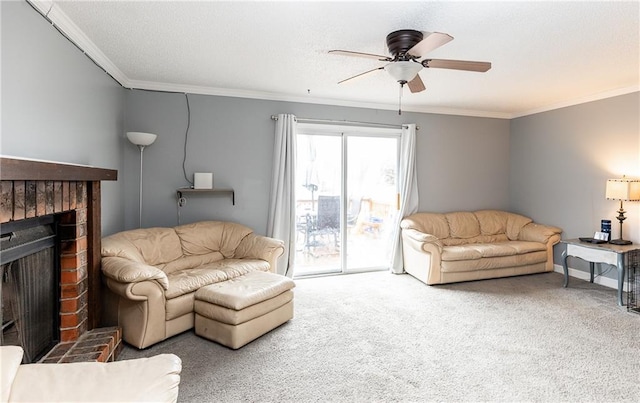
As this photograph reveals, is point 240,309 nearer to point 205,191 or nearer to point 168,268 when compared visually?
point 168,268

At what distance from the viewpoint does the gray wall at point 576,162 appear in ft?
13.5

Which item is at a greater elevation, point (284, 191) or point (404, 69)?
point (404, 69)

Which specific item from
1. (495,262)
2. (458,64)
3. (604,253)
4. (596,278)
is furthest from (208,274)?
(596,278)

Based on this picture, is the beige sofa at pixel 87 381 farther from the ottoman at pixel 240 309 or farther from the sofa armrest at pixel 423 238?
the sofa armrest at pixel 423 238

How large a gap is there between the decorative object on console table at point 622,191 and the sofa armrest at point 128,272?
4882 mm

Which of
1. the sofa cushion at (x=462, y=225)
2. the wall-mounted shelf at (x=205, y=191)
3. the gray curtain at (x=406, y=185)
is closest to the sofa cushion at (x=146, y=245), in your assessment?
the wall-mounted shelf at (x=205, y=191)

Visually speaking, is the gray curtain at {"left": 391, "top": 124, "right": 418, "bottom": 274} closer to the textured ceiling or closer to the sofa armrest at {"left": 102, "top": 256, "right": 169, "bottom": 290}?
the textured ceiling

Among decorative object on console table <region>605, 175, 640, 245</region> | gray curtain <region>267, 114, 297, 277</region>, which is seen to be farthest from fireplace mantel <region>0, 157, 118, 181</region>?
decorative object on console table <region>605, 175, 640, 245</region>

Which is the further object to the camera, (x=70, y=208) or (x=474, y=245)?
(x=474, y=245)

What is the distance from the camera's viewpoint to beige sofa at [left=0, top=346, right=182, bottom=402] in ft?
3.46

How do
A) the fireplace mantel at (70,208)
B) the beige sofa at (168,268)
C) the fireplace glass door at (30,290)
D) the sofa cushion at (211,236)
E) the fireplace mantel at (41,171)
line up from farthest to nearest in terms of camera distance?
the sofa cushion at (211,236)
the beige sofa at (168,268)
the fireplace glass door at (30,290)
the fireplace mantel at (70,208)
the fireplace mantel at (41,171)

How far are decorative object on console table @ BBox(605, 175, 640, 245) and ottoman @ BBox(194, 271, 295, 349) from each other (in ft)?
12.7

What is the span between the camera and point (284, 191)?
4.45 metres

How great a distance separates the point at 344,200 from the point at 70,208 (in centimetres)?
336
